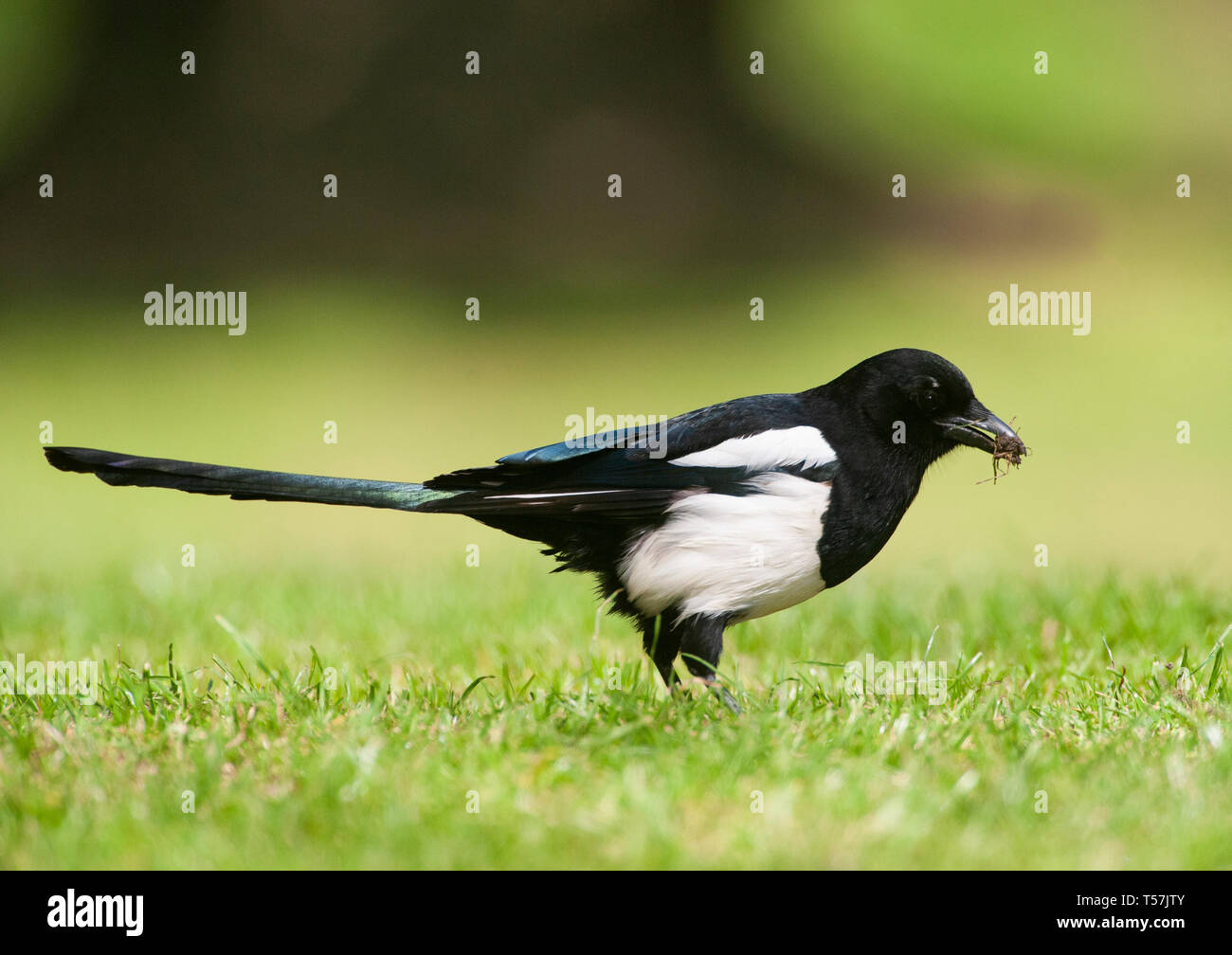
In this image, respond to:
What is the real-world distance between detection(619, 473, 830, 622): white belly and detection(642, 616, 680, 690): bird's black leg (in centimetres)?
16

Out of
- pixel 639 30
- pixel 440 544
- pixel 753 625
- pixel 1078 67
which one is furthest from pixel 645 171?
pixel 753 625

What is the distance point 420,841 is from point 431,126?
12750mm

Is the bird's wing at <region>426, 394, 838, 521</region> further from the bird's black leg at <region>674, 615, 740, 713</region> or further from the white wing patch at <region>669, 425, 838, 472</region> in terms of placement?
the bird's black leg at <region>674, 615, 740, 713</region>

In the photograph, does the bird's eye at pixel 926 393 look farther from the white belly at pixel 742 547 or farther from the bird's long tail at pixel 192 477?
the bird's long tail at pixel 192 477

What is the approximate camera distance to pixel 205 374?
41.3ft

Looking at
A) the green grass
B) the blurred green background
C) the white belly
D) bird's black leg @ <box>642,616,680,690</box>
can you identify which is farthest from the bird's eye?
the blurred green background

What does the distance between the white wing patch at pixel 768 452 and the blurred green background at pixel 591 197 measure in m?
7.99

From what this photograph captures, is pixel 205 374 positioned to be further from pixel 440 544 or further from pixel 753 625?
pixel 753 625

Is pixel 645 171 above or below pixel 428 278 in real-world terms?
above

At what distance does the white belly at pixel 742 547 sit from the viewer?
3.78 meters

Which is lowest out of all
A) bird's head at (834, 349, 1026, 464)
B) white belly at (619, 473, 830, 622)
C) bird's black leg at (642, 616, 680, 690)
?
bird's black leg at (642, 616, 680, 690)

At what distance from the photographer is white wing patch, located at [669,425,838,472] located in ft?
12.6

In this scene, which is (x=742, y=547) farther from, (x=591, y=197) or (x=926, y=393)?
(x=591, y=197)

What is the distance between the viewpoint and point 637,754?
3.19 m
